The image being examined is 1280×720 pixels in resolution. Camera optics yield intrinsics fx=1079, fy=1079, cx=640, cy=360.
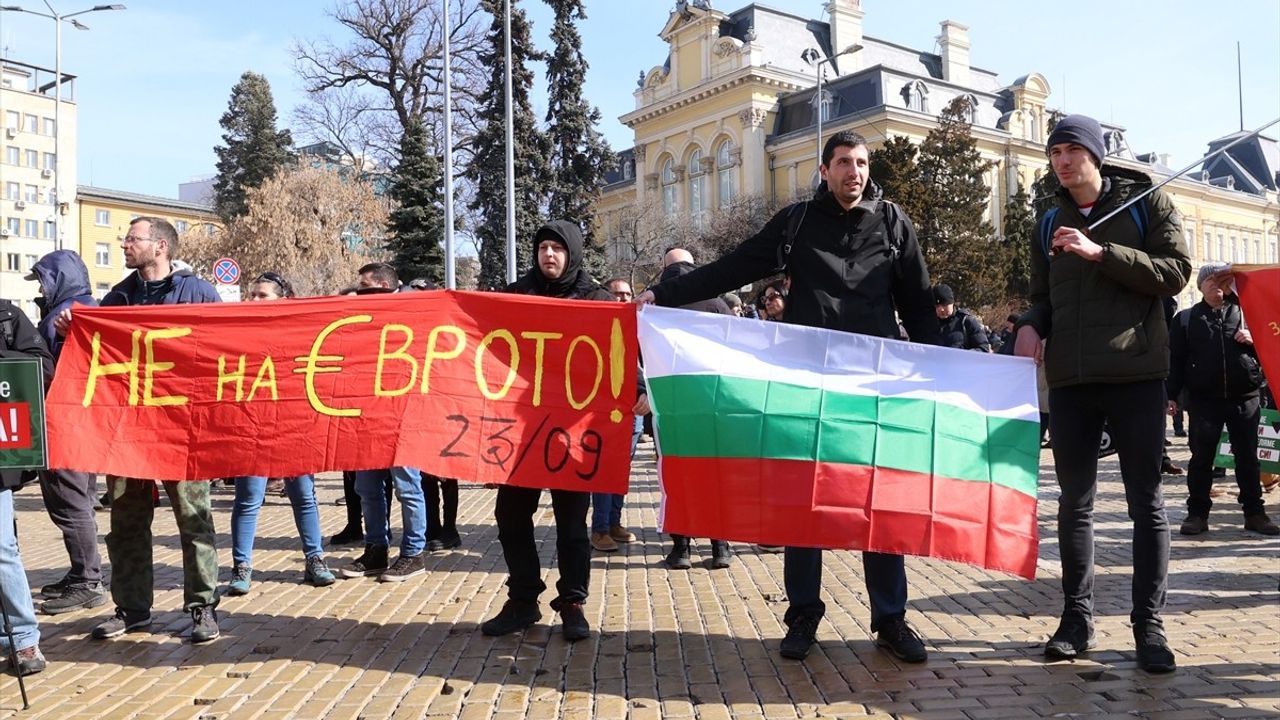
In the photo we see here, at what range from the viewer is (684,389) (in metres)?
5.08

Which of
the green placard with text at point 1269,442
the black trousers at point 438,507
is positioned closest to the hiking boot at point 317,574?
the black trousers at point 438,507

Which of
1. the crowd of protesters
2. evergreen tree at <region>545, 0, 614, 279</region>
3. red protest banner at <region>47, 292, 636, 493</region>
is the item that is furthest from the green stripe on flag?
evergreen tree at <region>545, 0, 614, 279</region>

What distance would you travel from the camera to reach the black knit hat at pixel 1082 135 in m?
4.91

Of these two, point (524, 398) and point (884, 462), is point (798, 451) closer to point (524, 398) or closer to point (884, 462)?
point (884, 462)

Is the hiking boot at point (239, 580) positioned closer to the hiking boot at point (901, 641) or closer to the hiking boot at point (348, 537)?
the hiking boot at point (348, 537)

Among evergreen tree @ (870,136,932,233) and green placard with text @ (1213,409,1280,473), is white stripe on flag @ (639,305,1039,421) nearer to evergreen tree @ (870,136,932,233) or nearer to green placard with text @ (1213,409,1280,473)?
green placard with text @ (1213,409,1280,473)

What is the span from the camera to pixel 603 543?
839 cm

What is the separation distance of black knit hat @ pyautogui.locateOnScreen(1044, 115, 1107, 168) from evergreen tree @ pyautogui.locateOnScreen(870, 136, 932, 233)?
146 feet

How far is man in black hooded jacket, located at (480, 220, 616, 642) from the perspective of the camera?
220 inches

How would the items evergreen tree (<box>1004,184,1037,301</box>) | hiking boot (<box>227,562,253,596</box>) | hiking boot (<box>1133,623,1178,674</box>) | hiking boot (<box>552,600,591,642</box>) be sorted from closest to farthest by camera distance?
hiking boot (<box>1133,623,1178,674</box>) → hiking boot (<box>552,600,591,642</box>) → hiking boot (<box>227,562,253,596</box>) → evergreen tree (<box>1004,184,1037,301</box>)

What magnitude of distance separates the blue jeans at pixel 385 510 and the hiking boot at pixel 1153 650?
4596 millimetres

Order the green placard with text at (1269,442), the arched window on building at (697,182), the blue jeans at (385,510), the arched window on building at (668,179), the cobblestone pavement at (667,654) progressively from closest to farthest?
1. the cobblestone pavement at (667,654)
2. the blue jeans at (385,510)
3. the green placard with text at (1269,442)
4. the arched window on building at (697,182)
5. the arched window on building at (668,179)

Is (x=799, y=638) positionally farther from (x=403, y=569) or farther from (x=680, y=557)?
(x=403, y=569)

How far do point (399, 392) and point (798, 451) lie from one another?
1995 mm
